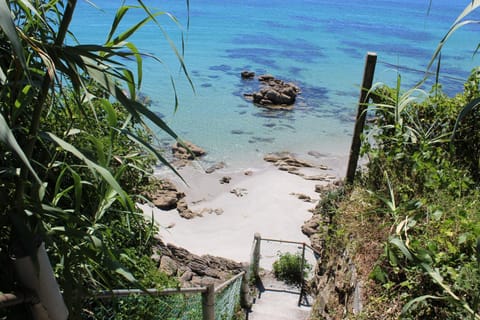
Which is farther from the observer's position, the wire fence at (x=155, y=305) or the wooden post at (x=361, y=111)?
the wooden post at (x=361, y=111)

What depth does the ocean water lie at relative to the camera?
17569mm

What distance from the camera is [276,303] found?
21.7 ft

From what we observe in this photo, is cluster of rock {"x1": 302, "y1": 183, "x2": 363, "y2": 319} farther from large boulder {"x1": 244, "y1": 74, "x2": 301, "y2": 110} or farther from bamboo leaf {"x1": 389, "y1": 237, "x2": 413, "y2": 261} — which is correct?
large boulder {"x1": 244, "y1": 74, "x2": 301, "y2": 110}

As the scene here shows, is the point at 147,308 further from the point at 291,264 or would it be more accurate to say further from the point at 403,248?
the point at 291,264

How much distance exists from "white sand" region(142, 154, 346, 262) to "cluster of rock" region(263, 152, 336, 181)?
13.1 inches

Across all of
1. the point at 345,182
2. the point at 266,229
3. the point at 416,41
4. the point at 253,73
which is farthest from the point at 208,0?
the point at 345,182

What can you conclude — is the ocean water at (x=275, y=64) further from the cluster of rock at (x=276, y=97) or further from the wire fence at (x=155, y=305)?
the wire fence at (x=155, y=305)

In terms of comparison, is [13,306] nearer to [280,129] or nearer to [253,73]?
[280,129]

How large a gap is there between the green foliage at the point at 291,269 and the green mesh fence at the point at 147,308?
4.41 meters

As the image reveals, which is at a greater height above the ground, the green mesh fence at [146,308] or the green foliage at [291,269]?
the green mesh fence at [146,308]

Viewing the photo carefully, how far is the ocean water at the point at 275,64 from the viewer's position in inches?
692

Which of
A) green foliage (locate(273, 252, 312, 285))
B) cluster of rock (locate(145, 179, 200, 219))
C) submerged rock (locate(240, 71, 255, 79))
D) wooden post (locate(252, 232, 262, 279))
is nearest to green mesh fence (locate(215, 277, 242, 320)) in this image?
wooden post (locate(252, 232, 262, 279))

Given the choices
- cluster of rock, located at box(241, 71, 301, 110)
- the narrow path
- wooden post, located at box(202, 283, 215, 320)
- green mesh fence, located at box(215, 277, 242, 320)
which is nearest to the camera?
wooden post, located at box(202, 283, 215, 320)

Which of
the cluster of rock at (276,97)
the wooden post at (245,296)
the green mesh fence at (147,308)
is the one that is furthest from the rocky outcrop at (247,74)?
the green mesh fence at (147,308)
